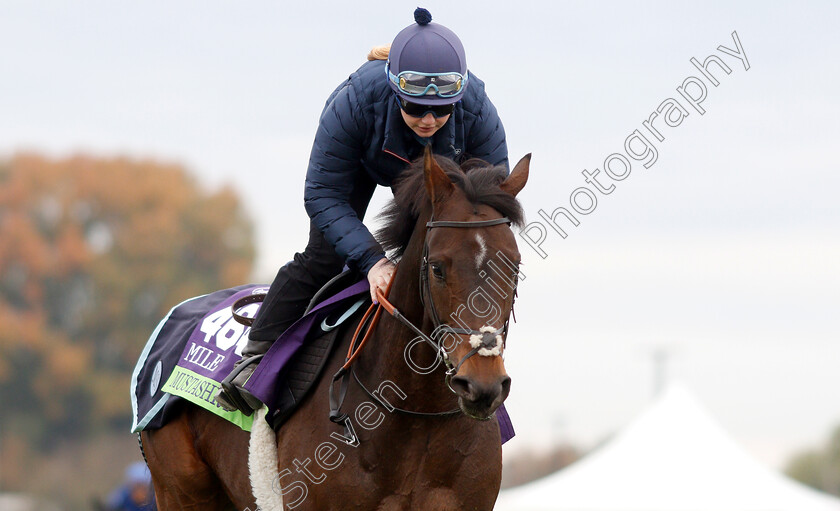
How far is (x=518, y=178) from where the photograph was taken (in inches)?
209

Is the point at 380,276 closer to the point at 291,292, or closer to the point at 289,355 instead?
the point at 289,355

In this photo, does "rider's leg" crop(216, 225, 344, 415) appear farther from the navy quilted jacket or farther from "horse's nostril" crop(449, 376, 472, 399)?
"horse's nostril" crop(449, 376, 472, 399)

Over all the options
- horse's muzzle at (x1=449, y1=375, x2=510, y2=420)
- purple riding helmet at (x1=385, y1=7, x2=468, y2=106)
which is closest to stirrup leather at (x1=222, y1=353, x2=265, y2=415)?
purple riding helmet at (x1=385, y1=7, x2=468, y2=106)

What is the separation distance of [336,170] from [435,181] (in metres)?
0.87

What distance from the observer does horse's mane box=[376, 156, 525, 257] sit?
200 inches

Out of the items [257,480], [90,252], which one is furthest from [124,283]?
[257,480]

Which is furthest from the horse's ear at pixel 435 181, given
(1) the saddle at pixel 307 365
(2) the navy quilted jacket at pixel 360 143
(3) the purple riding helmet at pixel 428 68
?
(1) the saddle at pixel 307 365

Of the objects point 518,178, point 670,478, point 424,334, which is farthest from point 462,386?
point 670,478

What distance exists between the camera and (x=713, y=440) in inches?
691

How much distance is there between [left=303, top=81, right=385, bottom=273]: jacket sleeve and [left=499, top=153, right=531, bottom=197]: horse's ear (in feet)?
2.66

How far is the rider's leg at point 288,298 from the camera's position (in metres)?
6.20

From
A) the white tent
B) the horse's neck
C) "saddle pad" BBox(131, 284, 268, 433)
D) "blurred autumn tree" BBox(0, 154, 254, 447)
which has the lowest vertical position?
"blurred autumn tree" BBox(0, 154, 254, 447)

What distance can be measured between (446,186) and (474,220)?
283mm

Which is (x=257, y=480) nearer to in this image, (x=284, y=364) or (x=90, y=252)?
(x=284, y=364)
